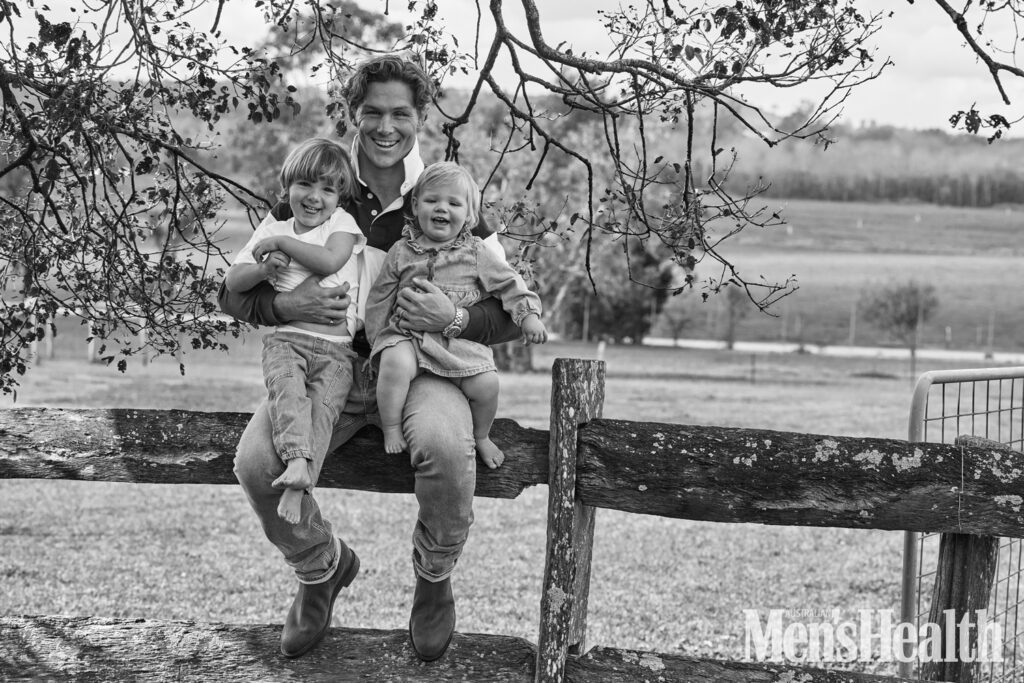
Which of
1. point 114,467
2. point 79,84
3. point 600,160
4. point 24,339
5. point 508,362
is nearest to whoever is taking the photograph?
point 114,467

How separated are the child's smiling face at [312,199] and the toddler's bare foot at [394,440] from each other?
73 cm

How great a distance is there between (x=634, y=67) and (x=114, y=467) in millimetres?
2663

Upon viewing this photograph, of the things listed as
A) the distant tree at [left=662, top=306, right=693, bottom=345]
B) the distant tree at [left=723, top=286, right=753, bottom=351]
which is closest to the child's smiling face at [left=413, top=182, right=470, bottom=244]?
the distant tree at [left=723, top=286, right=753, bottom=351]

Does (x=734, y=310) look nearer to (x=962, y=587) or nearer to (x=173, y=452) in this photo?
(x=962, y=587)

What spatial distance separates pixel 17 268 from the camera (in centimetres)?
497

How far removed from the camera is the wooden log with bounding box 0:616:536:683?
361cm

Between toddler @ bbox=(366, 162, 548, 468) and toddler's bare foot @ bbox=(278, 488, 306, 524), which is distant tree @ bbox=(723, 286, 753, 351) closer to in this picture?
toddler @ bbox=(366, 162, 548, 468)

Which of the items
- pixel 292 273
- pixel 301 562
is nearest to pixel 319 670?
pixel 301 562

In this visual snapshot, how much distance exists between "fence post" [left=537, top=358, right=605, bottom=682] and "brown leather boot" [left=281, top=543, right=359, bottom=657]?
70 centimetres

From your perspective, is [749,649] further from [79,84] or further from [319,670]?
[79,84]

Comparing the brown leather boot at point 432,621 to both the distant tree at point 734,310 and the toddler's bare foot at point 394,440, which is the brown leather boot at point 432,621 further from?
the distant tree at point 734,310

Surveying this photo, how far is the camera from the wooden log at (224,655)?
3.61 meters

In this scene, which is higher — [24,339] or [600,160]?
[600,160]

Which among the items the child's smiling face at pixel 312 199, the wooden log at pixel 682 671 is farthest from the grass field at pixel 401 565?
the child's smiling face at pixel 312 199
